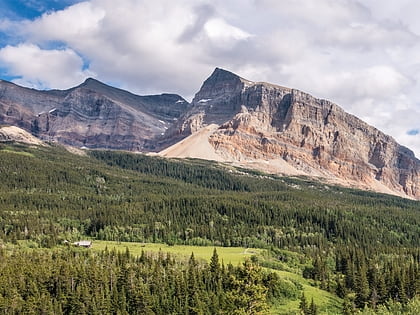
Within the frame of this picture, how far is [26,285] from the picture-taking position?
118m

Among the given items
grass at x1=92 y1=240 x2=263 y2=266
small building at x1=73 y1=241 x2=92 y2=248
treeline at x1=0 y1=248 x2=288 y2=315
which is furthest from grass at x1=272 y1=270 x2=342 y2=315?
small building at x1=73 y1=241 x2=92 y2=248

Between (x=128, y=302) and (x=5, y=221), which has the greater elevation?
(x=5, y=221)

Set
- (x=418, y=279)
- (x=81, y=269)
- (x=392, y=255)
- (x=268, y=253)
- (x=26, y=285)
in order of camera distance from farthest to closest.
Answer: (x=392, y=255), (x=268, y=253), (x=418, y=279), (x=81, y=269), (x=26, y=285)

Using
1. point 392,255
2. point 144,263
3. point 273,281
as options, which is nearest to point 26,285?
point 144,263

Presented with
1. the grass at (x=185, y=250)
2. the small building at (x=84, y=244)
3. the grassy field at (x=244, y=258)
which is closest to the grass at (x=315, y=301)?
the grassy field at (x=244, y=258)

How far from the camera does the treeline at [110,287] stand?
115 m

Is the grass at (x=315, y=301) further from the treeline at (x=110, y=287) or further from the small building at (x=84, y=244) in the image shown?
the small building at (x=84, y=244)

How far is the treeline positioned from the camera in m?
115

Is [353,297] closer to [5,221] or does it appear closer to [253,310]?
[253,310]

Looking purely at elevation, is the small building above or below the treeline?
above

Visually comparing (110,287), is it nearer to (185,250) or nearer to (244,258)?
(244,258)

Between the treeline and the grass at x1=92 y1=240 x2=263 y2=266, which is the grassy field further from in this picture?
the treeline

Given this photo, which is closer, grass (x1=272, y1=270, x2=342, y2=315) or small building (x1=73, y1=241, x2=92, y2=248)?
grass (x1=272, y1=270, x2=342, y2=315)

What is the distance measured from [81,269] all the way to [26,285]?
13.8 meters
